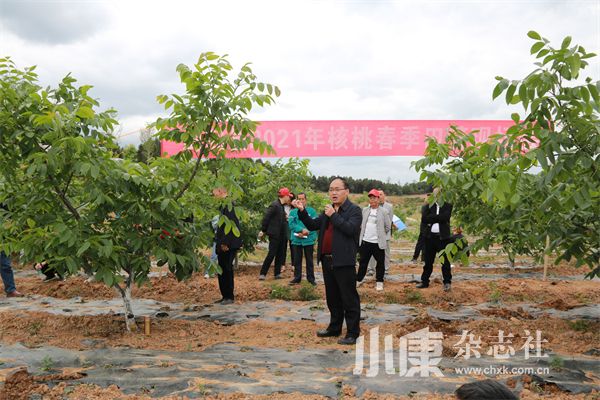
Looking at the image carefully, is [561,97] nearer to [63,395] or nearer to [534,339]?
[534,339]

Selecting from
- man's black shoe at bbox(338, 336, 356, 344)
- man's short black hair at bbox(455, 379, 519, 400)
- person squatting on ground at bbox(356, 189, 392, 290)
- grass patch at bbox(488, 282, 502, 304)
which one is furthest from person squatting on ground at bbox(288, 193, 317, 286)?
man's short black hair at bbox(455, 379, 519, 400)

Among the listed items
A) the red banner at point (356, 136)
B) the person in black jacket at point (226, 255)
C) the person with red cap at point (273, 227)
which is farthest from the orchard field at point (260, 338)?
the red banner at point (356, 136)

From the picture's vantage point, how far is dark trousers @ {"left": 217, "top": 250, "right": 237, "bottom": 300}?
24.9ft

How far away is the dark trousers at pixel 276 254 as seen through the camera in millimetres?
9789

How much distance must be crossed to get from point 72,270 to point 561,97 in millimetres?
4395

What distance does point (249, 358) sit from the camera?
4.79 metres

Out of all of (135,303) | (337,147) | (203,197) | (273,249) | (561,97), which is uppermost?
(337,147)

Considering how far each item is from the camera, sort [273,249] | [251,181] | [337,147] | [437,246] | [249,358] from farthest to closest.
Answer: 1. [337,147]
2. [251,181]
3. [273,249]
4. [437,246]
5. [249,358]

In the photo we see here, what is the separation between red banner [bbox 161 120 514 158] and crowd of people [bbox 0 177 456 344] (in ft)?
10.3

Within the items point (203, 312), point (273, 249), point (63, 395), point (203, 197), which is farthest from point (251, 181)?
point (63, 395)

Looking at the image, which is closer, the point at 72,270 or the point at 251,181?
the point at 72,270

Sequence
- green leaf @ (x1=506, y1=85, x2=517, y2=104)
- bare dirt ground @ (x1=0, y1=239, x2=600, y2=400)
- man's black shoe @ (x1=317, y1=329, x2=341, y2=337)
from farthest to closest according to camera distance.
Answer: man's black shoe @ (x1=317, y1=329, x2=341, y2=337)
bare dirt ground @ (x1=0, y1=239, x2=600, y2=400)
green leaf @ (x1=506, y1=85, x2=517, y2=104)

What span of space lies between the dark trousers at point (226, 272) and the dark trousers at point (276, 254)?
194 centimetres

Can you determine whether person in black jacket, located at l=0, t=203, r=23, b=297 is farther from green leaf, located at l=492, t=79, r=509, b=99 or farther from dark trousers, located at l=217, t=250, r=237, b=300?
green leaf, located at l=492, t=79, r=509, b=99
